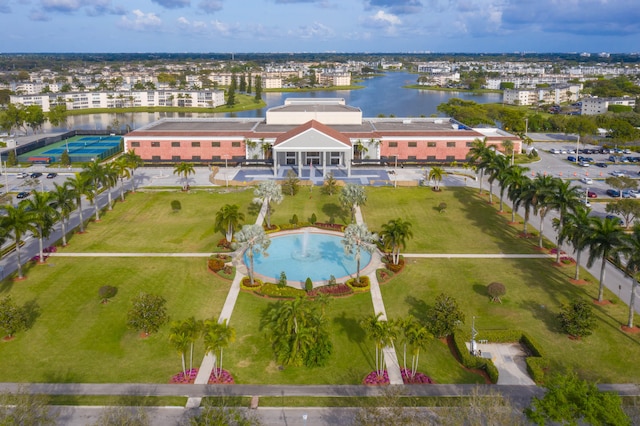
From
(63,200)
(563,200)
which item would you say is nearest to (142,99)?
(63,200)

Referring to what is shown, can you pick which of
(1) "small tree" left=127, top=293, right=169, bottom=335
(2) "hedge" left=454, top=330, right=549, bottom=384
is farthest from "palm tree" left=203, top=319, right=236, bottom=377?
(2) "hedge" left=454, top=330, right=549, bottom=384

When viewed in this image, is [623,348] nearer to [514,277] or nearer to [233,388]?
[514,277]

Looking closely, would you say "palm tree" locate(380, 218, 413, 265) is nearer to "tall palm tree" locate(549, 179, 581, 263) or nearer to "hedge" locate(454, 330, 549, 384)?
"hedge" locate(454, 330, 549, 384)

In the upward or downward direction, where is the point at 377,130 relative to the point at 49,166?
upward

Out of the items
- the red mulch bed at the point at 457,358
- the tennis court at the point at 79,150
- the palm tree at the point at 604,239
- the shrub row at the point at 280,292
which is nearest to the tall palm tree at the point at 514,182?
the palm tree at the point at 604,239

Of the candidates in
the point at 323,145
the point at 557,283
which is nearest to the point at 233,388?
the point at 557,283

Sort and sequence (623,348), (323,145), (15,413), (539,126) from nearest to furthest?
1. (15,413)
2. (623,348)
3. (323,145)
4. (539,126)

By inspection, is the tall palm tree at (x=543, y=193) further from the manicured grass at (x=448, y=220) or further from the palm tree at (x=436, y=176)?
Result: the palm tree at (x=436, y=176)
